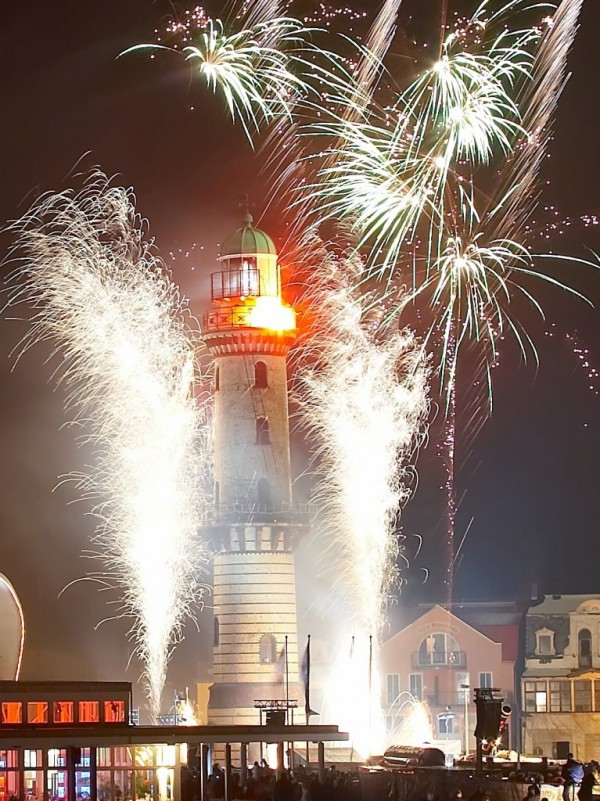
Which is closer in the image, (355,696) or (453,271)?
(453,271)

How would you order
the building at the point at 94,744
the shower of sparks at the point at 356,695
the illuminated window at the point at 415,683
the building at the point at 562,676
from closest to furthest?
the building at the point at 94,744
the shower of sparks at the point at 356,695
the building at the point at 562,676
the illuminated window at the point at 415,683

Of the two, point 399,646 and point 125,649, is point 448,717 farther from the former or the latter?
point 125,649

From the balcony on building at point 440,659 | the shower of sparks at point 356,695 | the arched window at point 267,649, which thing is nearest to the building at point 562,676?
the balcony on building at point 440,659

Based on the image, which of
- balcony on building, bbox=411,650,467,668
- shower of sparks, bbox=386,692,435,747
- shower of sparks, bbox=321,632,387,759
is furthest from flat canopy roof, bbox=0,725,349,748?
balcony on building, bbox=411,650,467,668

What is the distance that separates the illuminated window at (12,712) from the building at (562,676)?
40609mm

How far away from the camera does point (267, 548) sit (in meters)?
80.5

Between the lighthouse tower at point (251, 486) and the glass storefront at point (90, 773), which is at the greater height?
the lighthouse tower at point (251, 486)

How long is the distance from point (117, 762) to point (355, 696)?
1231 inches

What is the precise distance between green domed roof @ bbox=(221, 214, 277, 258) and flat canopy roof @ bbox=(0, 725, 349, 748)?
27278 mm

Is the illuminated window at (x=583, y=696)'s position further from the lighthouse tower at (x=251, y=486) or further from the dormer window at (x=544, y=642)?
the lighthouse tower at (x=251, y=486)

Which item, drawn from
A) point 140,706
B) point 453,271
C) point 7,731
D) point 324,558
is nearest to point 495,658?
point 324,558

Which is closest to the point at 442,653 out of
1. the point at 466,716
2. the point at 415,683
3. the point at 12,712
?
the point at 415,683

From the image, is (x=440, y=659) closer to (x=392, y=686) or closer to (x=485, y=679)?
(x=485, y=679)

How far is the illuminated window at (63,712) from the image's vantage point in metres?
55.5
